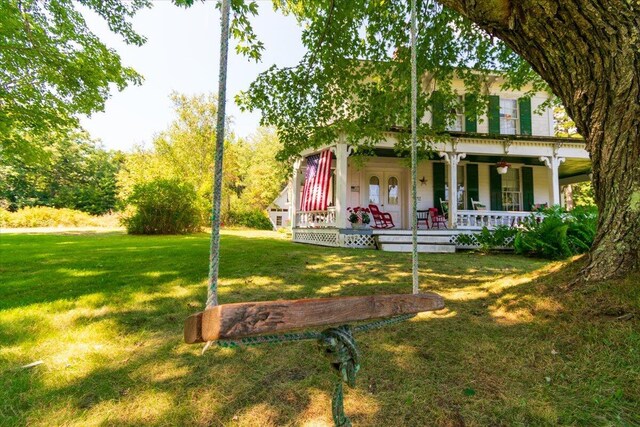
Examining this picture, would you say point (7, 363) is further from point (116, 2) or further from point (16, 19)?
point (116, 2)

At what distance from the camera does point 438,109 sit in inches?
247

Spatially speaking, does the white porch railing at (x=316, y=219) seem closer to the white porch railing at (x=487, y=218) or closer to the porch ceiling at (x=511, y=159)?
the porch ceiling at (x=511, y=159)

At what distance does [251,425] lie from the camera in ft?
5.33

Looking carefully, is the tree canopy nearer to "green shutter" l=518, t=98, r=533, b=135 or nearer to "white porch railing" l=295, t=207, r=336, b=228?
"white porch railing" l=295, t=207, r=336, b=228

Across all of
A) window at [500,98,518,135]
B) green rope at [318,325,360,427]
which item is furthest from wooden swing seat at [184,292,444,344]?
window at [500,98,518,135]

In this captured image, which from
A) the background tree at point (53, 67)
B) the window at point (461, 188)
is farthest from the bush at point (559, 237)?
the background tree at point (53, 67)

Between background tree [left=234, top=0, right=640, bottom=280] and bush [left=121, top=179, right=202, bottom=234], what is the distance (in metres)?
8.64

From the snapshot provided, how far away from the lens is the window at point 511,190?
1216 cm

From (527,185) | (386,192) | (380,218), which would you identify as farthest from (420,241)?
(527,185)

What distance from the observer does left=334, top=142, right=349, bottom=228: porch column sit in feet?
30.8

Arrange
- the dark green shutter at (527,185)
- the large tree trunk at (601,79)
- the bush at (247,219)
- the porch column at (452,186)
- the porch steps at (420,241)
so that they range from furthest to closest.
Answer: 1. the bush at (247,219)
2. the dark green shutter at (527,185)
3. the porch column at (452,186)
4. the porch steps at (420,241)
5. the large tree trunk at (601,79)

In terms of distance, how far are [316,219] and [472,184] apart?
626 centimetres

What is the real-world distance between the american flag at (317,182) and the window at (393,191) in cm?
290

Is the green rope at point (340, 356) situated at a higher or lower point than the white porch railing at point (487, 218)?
lower
